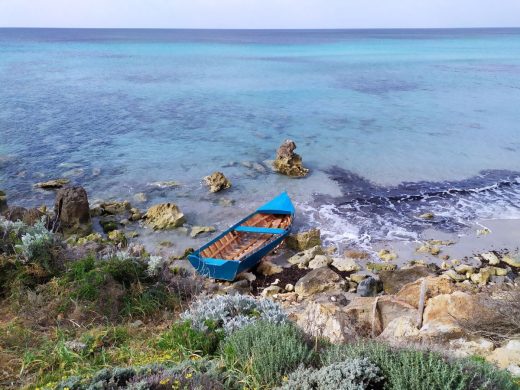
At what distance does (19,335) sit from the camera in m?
5.95

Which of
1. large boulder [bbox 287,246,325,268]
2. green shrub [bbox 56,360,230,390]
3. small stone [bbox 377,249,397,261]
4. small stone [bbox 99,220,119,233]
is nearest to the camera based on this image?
green shrub [bbox 56,360,230,390]

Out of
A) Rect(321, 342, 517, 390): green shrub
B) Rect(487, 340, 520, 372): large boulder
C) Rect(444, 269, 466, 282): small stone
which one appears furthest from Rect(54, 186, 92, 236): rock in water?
Rect(487, 340, 520, 372): large boulder

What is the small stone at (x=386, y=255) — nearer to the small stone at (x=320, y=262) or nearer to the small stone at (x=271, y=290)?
the small stone at (x=320, y=262)

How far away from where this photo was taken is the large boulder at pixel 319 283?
11.3 meters

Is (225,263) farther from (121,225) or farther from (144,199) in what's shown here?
(144,199)

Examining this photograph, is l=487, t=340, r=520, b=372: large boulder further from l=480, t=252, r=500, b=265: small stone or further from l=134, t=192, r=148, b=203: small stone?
l=134, t=192, r=148, b=203: small stone

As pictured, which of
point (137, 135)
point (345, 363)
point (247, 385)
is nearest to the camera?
point (345, 363)

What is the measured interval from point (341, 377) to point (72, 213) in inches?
491

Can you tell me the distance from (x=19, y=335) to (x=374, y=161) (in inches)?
725

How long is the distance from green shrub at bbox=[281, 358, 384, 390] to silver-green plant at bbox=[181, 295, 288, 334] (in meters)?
1.32

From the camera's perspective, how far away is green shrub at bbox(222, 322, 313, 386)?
450cm

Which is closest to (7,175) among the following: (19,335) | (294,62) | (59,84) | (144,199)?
(144,199)

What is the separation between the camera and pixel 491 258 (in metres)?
13.1

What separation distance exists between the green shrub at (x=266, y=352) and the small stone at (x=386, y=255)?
870 centimetres
